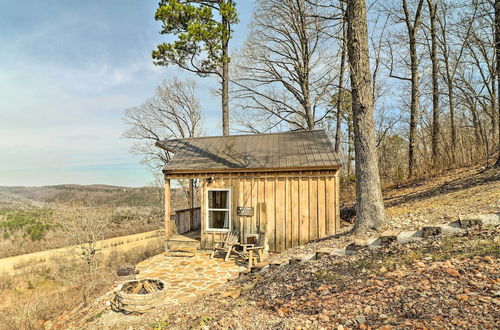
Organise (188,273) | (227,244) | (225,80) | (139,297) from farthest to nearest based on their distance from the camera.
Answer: (225,80) < (227,244) < (188,273) < (139,297)

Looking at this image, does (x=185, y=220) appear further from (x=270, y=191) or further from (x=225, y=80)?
(x=225, y=80)

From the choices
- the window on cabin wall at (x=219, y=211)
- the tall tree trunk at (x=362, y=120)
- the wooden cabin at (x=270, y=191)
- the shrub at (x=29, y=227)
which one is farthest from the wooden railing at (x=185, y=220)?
the shrub at (x=29, y=227)

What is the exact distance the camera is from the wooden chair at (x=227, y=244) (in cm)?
830

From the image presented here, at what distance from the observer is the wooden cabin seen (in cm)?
834

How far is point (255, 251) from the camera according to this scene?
26.7 feet

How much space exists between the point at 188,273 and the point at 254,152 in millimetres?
4496

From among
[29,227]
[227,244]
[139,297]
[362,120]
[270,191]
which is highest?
[362,120]

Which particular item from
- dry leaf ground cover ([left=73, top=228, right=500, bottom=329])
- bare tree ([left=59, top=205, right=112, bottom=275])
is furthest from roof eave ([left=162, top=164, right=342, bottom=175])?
dry leaf ground cover ([left=73, top=228, right=500, bottom=329])

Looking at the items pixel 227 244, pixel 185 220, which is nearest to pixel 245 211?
pixel 227 244

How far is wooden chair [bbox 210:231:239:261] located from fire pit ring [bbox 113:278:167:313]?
296 cm

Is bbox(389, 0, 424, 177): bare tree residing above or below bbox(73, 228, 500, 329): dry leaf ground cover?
above

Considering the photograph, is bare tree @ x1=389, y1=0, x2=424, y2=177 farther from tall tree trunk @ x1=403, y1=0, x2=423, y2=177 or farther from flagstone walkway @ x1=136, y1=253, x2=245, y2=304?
flagstone walkway @ x1=136, y1=253, x2=245, y2=304

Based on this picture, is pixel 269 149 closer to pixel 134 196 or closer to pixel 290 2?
pixel 290 2

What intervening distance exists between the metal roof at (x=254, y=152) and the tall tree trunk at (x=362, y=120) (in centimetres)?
196
